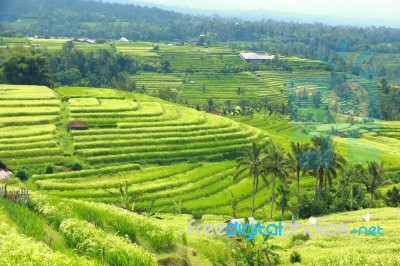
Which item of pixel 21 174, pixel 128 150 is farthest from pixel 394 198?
pixel 21 174

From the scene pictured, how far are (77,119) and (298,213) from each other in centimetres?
2998

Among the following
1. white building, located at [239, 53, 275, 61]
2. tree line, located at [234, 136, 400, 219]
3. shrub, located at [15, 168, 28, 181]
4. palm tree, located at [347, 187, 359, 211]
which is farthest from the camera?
white building, located at [239, 53, 275, 61]

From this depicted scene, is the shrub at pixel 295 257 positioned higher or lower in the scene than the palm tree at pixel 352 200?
higher

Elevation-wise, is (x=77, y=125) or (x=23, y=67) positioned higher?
(x=23, y=67)

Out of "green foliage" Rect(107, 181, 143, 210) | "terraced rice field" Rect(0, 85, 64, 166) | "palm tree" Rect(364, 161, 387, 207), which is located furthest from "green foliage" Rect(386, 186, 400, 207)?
"terraced rice field" Rect(0, 85, 64, 166)

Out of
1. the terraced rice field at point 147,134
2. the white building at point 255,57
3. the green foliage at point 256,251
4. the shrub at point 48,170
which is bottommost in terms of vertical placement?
the shrub at point 48,170

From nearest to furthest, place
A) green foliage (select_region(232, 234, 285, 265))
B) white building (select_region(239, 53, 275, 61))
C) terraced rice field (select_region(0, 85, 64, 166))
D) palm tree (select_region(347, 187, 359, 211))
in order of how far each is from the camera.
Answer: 1. green foliage (select_region(232, 234, 285, 265))
2. palm tree (select_region(347, 187, 359, 211))
3. terraced rice field (select_region(0, 85, 64, 166))
4. white building (select_region(239, 53, 275, 61))

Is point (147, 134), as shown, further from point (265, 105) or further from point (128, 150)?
point (265, 105)

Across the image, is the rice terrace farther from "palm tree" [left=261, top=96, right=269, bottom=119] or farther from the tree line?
"palm tree" [left=261, top=96, right=269, bottom=119]

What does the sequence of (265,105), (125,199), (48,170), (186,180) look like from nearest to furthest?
(125,199) → (48,170) → (186,180) → (265,105)

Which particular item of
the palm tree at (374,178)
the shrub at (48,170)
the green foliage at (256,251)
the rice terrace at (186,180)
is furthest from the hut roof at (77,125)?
the green foliage at (256,251)

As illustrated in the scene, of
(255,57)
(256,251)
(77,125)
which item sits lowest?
(77,125)

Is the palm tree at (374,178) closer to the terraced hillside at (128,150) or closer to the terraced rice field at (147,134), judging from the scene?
the terraced hillside at (128,150)

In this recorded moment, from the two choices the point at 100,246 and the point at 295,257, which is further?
the point at 295,257
